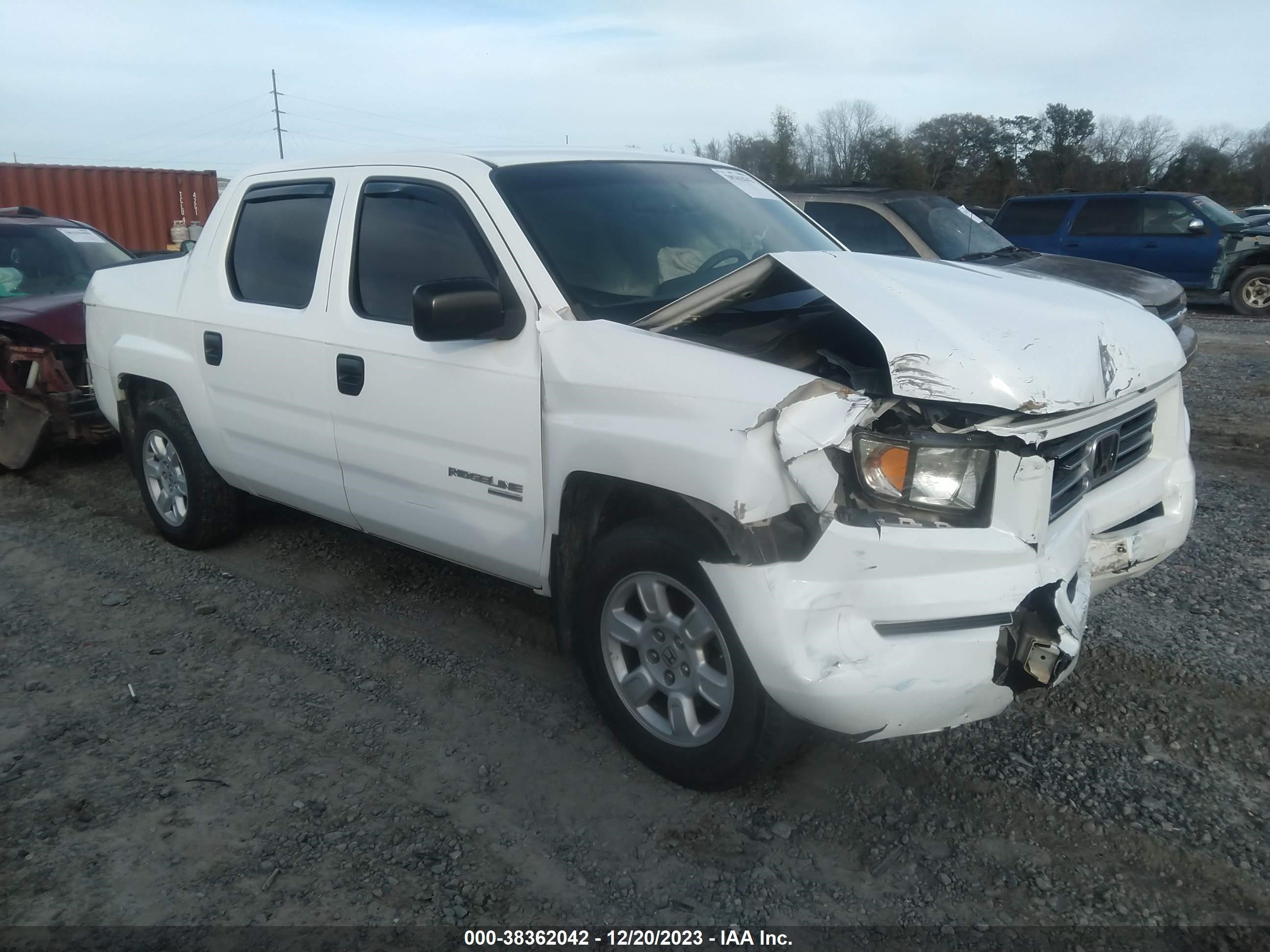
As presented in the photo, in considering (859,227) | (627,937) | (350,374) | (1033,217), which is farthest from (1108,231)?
(627,937)

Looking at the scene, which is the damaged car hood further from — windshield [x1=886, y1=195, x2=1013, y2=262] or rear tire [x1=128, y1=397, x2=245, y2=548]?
windshield [x1=886, y1=195, x2=1013, y2=262]

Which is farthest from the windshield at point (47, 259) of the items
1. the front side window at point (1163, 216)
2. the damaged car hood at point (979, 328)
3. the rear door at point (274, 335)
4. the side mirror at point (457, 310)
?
the front side window at point (1163, 216)

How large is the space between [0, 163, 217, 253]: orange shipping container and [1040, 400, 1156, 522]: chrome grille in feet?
60.4

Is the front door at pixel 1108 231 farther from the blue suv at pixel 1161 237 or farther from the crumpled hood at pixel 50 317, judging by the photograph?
the crumpled hood at pixel 50 317

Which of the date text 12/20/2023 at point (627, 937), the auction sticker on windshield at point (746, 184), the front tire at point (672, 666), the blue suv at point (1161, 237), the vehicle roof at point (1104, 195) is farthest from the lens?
the vehicle roof at point (1104, 195)

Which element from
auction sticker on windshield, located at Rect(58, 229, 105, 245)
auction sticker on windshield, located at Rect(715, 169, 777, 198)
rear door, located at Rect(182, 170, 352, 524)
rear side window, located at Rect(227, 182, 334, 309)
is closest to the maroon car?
auction sticker on windshield, located at Rect(58, 229, 105, 245)

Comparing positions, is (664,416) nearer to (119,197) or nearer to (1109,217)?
(1109,217)

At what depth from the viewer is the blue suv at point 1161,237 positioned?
1362 centimetres

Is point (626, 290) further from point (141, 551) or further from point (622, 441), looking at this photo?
point (141, 551)

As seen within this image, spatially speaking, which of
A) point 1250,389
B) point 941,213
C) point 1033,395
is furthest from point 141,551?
point 1250,389

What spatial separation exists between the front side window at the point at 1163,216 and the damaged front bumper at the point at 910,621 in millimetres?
13279

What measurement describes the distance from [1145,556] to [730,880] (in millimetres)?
1692

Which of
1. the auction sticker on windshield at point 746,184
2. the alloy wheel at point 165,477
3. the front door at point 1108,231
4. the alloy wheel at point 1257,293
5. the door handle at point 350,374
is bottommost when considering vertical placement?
the alloy wheel at point 1257,293

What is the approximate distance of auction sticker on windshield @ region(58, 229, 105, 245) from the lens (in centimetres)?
816
